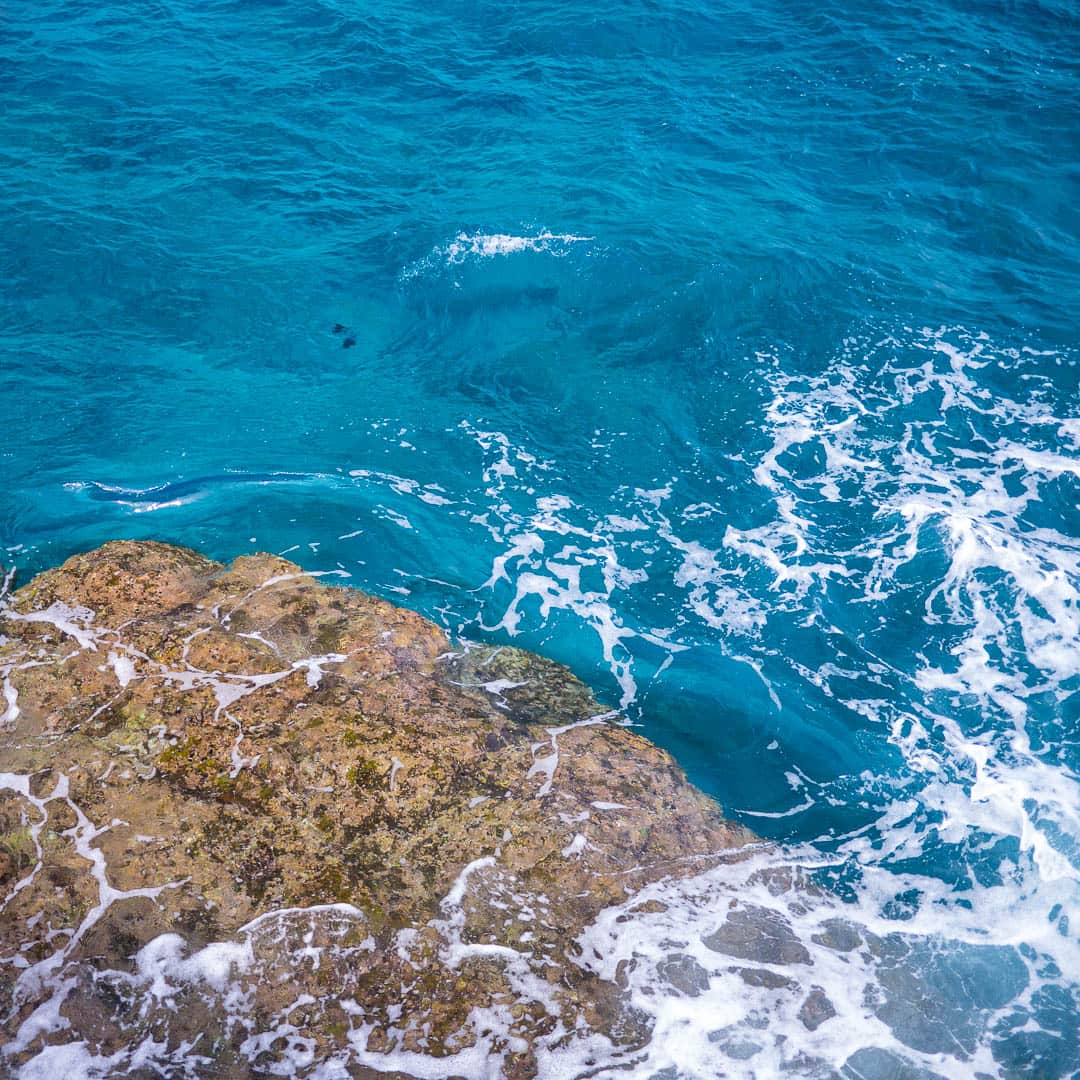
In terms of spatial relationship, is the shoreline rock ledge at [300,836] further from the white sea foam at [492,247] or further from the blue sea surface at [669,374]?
the white sea foam at [492,247]

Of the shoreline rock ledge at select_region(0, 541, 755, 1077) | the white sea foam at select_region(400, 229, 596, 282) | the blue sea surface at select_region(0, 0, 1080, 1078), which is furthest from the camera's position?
A: the white sea foam at select_region(400, 229, 596, 282)

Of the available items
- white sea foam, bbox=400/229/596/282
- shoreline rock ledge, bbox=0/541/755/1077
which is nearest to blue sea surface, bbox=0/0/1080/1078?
white sea foam, bbox=400/229/596/282

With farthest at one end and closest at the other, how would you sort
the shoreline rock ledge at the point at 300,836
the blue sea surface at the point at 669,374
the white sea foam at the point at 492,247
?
the white sea foam at the point at 492,247, the blue sea surface at the point at 669,374, the shoreline rock ledge at the point at 300,836

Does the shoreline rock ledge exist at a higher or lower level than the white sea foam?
lower

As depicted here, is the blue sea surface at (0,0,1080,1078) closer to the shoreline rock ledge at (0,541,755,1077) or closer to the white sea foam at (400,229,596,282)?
the white sea foam at (400,229,596,282)

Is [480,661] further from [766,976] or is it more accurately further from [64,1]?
[64,1]

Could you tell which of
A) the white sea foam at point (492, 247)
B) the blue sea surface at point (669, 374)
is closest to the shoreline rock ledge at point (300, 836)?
the blue sea surface at point (669, 374)

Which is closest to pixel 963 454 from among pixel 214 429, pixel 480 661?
pixel 480 661
